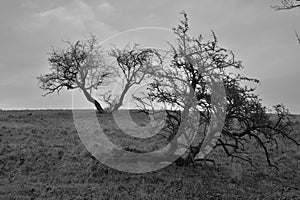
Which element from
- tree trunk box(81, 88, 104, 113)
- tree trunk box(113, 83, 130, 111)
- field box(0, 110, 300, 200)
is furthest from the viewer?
tree trunk box(81, 88, 104, 113)

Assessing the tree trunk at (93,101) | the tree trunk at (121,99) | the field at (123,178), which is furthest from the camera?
the tree trunk at (93,101)

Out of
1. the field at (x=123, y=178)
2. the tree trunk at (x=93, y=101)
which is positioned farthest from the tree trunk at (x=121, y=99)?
the field at (x=123, y=178)

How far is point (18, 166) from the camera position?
1539 centimetres

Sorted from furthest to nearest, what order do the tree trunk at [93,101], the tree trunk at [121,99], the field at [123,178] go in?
the tree trunk at [93,101] < the tree trunk at [121,99] < the field at [123,178]

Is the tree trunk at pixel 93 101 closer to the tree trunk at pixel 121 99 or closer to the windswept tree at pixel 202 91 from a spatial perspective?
the tree trunk at pixel 121 99

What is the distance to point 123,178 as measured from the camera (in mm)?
13469

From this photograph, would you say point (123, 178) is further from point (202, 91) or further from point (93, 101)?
point (93, 101)

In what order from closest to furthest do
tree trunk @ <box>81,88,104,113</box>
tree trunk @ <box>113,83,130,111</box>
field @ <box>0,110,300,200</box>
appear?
field @ <box>0,110,300,200</box> → tree trunk @ <box>113,83,130,111</box> → tree trunk @ <box>81,88,104,113</box>

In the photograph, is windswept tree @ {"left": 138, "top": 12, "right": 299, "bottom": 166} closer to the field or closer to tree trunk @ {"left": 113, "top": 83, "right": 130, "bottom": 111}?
the field

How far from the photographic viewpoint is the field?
1198 centimetres

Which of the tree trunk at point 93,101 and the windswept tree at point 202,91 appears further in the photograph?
the tree trunk at point 93,101

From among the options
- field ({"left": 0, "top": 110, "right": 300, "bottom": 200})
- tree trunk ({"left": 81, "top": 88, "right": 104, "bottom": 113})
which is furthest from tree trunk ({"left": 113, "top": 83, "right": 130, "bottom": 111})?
field ({"left": 0, "top": 110, "right": 300, "bottom": 200})

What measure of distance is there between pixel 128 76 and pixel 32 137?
12769mm

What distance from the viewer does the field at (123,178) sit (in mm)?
11984
